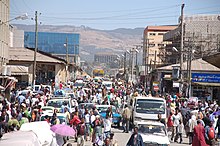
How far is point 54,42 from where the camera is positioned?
519 feet

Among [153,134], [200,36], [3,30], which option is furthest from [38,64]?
[153,134]

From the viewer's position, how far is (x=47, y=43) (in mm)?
156750

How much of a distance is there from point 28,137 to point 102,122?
7712 mm

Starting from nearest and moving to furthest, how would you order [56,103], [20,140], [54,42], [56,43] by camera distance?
[20,140] → [56,103] → [56,43] → [54,42]

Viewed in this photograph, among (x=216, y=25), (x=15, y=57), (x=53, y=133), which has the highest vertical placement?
(x=216, y=25)

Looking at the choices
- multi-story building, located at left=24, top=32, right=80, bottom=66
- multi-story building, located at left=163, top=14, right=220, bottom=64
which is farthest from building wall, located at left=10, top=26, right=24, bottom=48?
multi-story building, located at left=24, top=32, right=80, bottom=66

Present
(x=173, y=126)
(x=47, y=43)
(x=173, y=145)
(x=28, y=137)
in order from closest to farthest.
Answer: (x=28, y=137)
(x=173, y=145)
(x=173, y=126)
(x=47, y=43)

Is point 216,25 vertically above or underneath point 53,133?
above

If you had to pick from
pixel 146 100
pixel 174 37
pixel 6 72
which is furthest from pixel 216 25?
pixel 146 100

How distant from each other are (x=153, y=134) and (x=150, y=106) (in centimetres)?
757

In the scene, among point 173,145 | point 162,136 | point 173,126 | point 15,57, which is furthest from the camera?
point 15,57

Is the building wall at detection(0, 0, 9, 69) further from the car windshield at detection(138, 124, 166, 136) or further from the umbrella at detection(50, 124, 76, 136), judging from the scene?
the umbrella at detection(50, 124, 76, 136)

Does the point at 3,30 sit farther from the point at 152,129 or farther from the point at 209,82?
the point at 152,129

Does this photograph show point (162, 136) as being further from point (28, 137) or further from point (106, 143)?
point (28, 137)
